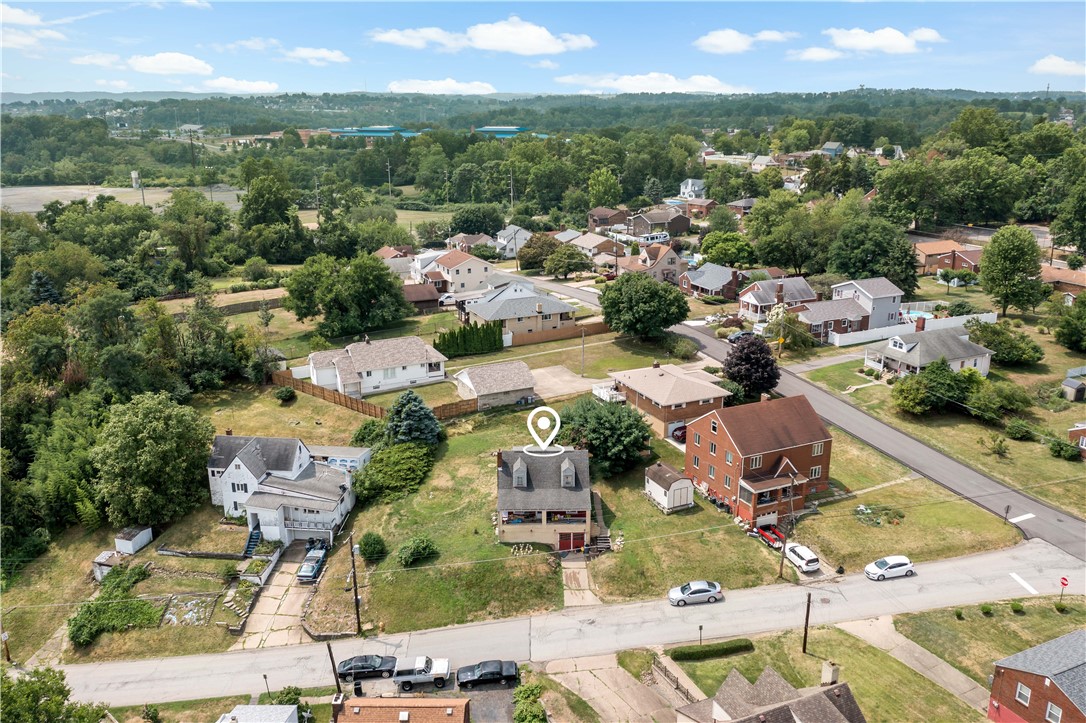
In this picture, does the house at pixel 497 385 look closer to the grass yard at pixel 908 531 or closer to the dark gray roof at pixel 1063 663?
the grass yard at pixel 908 531

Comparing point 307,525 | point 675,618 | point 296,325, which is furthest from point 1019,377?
point 296,325

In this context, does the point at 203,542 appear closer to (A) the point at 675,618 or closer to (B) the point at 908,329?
(A) the point at 675,618

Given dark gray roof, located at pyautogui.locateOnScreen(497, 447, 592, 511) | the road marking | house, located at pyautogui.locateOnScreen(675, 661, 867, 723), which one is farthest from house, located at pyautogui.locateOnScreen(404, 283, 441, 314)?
the road marking

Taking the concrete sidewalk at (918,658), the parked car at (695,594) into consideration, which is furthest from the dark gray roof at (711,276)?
the concrete sidewalk at (918,658)

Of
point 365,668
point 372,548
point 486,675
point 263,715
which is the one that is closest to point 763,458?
point 486,675

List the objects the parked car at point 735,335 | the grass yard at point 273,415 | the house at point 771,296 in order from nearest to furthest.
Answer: the grass yard at point 273,415, the parked car at point 735,335, the house at point 771,296

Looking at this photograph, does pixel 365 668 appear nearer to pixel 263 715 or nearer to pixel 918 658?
pixel 263 715
